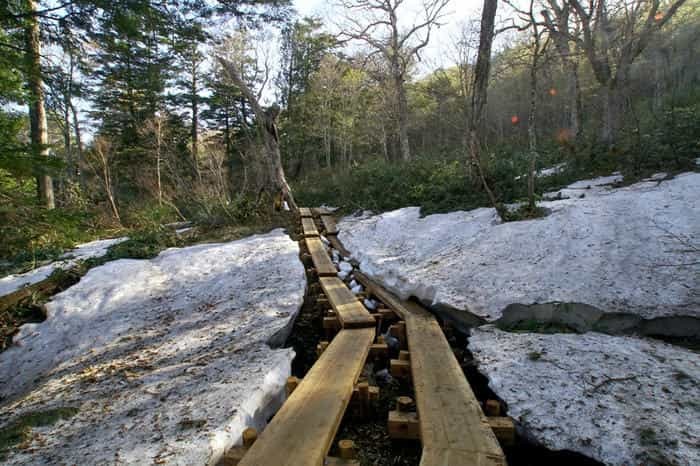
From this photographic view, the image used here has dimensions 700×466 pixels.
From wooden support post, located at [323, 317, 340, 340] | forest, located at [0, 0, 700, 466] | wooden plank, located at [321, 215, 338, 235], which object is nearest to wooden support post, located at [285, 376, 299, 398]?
forest, located at [0, 0, 700, 466]

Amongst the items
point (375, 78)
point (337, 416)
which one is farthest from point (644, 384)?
point (375, 78)

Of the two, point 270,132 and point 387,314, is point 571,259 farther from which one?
point 270,132

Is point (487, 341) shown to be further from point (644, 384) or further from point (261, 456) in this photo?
point (261, 456)

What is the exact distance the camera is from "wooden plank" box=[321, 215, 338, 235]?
6.99 metres

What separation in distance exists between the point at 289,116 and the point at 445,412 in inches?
902

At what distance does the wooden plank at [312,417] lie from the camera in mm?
1387

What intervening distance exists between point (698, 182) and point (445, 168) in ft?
15.3

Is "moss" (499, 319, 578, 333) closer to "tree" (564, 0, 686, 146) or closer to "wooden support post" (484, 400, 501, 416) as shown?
"wooden support post" (484, 400, 501, 416)

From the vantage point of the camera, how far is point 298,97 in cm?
2252

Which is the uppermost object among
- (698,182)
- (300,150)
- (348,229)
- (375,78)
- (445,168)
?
(375,78)

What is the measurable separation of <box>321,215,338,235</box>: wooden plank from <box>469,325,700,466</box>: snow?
4761 mm

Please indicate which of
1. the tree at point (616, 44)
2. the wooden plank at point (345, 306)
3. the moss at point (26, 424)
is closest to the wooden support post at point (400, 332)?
the wooden plank at point (345, 306)

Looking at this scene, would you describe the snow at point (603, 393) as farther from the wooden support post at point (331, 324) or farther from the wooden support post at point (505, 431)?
the wooden support post at point (331, 324)

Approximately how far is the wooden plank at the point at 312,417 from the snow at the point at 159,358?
0.29 metres
